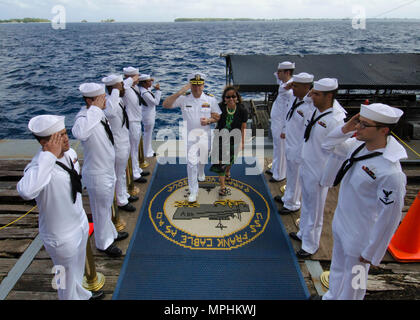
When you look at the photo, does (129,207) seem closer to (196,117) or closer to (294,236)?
(196,117)

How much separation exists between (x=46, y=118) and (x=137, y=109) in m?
4.00

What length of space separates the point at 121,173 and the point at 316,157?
12.5 ft

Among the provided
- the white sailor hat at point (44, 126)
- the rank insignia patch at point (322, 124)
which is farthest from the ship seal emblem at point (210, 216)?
the white sailor hat at point (44, 126)

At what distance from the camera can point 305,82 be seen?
523 centimetres

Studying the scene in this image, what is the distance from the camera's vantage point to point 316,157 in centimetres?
449

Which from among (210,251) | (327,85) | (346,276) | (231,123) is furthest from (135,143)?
(346,276)

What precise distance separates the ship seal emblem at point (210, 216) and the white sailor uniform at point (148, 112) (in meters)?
1.95

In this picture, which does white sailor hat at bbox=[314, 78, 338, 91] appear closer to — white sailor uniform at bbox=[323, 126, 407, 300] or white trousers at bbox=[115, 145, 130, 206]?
white sailor uniform at bbox=[323, 126, 407, 300]

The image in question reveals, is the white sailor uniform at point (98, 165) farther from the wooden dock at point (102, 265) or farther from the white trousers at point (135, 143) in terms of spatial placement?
the white trousers at point (135, 143)

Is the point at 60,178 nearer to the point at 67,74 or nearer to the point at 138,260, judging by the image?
the point at 138,260

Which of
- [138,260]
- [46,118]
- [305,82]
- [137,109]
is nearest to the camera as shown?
[46,118]

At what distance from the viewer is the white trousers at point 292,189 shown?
5.81 m
